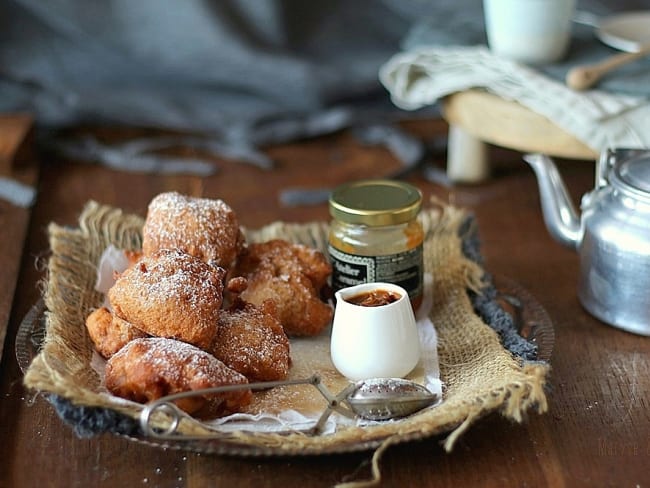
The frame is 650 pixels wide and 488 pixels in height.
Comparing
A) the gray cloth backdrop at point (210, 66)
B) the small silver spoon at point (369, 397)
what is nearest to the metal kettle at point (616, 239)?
the small silver spoon at point (369, 397)

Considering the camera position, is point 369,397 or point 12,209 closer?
point 369,397

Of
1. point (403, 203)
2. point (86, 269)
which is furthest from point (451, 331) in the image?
point (86, 269)

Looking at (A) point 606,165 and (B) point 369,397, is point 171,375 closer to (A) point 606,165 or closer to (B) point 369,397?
(B) point 369,397

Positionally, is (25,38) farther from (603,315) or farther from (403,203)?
(603,315)

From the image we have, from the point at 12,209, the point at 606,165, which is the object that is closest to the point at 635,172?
the point at 606,165

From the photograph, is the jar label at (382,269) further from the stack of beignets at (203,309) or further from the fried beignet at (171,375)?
the fried beignet at (171,375)

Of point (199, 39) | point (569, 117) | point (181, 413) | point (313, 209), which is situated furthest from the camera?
point (199, 39)

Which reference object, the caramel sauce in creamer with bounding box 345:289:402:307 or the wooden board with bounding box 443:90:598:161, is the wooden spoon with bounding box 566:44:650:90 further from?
the caramel sauce in creamer with bounding box 345:289:402:307
